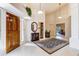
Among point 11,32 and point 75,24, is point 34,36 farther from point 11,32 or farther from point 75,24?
point 75,24

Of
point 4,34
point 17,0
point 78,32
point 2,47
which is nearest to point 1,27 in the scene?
point 4,34

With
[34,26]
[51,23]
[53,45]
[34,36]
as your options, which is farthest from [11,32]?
[34,26]

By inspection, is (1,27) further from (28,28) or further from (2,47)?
(28,28)

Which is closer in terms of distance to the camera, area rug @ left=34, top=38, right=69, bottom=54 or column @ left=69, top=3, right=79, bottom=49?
column @ left=69, top=3, right=79, bottom=49

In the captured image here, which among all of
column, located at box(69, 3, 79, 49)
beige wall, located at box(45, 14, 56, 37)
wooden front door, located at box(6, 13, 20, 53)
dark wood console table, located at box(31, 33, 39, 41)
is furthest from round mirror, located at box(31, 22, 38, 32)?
column, located at box(69, 3, 79, 49)

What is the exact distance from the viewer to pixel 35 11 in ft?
22.7

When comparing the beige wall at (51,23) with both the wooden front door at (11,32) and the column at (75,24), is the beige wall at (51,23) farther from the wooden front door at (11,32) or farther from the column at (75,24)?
the wooden front door at (11,32)

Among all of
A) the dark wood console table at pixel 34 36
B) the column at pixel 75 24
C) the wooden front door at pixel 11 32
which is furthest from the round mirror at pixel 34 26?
the column at pixel 75 24

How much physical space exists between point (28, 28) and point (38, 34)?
3.42 feet

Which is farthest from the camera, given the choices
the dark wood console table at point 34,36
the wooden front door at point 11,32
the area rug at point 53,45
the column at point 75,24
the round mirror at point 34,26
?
the round mirror at point 34,26

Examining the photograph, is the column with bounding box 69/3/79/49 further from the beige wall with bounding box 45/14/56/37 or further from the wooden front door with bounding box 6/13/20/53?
the wooden front door with bounding box 6/13/20/53

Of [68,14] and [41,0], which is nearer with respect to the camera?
[41,0]

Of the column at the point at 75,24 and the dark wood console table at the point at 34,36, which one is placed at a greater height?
the column at the point at 75,24

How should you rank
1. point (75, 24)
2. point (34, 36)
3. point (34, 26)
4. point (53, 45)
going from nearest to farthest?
point (75, 24) → point (53, 45) → point (34, 36) → point (34, 26)
